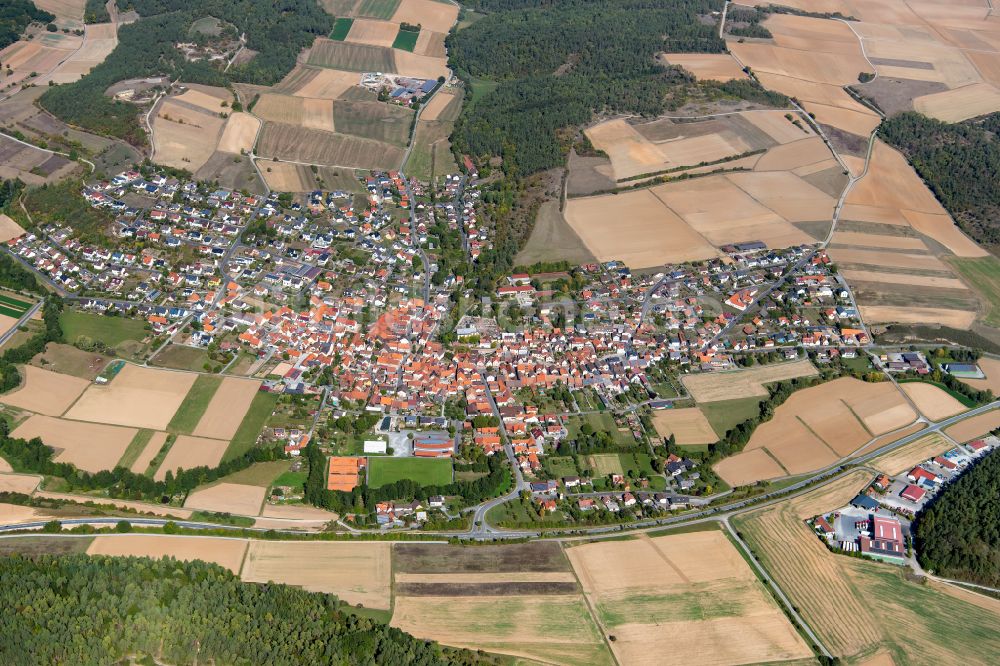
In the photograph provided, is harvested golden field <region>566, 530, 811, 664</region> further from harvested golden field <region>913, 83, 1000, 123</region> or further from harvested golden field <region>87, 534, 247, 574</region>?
harvested golden field <region>913, 83, 1000, 123</region>

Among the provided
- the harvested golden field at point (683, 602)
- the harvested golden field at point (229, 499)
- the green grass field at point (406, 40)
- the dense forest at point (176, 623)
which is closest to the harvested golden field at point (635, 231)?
the harvested golden field at point (683, 602)

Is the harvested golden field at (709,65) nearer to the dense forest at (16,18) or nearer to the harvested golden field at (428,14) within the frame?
the harvested golden field at (428,14)

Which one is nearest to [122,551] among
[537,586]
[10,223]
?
[537,586]

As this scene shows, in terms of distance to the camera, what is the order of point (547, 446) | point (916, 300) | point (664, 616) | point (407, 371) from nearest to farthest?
point (664, 616)
point (547, 446)
point (407, 371)
point (916, 300)

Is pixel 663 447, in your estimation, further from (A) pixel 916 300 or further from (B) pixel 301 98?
(B) pixel 301 98

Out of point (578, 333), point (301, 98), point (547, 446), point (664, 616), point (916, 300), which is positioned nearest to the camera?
point (664, 616)

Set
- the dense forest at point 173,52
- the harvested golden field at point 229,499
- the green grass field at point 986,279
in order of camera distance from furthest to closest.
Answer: the dense forest at point 173,52
the green grass field at point 986,279
the harvested golden field at point 229,499

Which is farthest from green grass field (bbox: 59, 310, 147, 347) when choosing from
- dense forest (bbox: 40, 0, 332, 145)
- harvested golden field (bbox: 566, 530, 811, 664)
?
harvested golden field (bbox: 566, 530, 811, 664)
